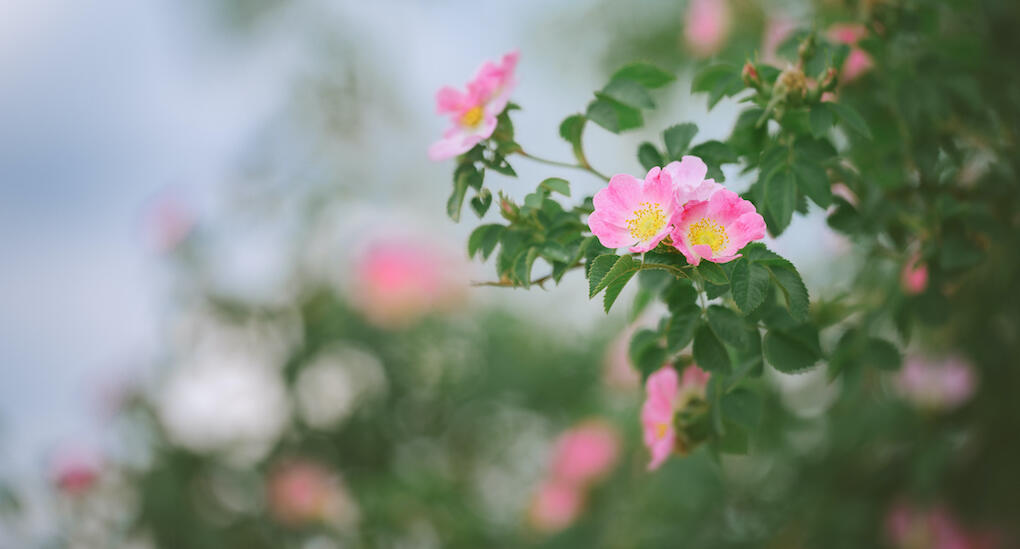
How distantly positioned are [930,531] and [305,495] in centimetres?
117

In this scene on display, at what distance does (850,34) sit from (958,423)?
1.92 feet

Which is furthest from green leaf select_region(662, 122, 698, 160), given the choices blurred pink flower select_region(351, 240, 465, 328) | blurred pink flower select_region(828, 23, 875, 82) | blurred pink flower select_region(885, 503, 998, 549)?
blurred pink flower select_region(351, 240, 465, 328)

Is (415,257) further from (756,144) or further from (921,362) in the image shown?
(756,144)

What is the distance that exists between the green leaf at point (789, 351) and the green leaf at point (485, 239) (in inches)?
8.3

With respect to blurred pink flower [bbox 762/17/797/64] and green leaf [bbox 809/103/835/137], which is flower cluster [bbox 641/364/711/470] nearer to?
green leaf [bbox 809/103/835/137]

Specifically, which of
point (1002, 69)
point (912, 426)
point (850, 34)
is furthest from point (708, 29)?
point (912, 426)

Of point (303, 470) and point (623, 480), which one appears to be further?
point (303, 470)

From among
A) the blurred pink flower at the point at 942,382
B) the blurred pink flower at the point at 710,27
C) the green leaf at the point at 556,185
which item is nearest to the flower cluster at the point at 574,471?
the blurred pink flower at the point at 942,382

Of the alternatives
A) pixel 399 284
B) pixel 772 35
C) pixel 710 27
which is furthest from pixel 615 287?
pixel 399 284

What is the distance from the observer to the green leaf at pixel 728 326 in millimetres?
574

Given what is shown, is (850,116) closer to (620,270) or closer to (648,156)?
(648,156)

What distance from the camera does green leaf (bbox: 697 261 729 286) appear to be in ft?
1.58

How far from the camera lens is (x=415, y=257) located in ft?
6.47

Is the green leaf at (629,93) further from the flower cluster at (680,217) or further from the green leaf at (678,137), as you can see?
the flower cluster at (680,217)
